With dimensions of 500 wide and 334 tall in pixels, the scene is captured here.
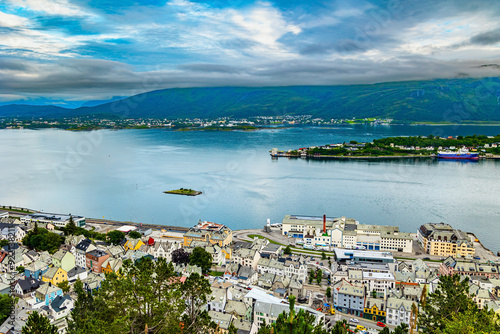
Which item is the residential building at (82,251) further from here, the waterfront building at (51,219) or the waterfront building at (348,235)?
the waterfront building at (348,235)

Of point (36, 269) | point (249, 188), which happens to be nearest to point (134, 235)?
point (36, 269)

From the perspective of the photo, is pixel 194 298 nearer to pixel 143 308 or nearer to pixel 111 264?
pixel 143 308

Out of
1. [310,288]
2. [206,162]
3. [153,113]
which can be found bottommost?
[310,288]

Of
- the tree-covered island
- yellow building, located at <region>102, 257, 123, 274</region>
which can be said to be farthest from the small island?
the tree-covered island

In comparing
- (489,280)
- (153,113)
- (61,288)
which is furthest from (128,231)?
(153,113)

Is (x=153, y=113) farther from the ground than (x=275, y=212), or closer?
farther from the ground

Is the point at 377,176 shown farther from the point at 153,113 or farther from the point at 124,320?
the point at 153,113

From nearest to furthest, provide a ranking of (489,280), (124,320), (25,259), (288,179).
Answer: (124,320) → (489,280) → (25,259) → (288,179)
